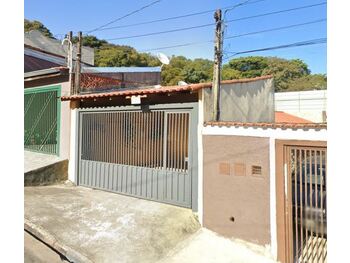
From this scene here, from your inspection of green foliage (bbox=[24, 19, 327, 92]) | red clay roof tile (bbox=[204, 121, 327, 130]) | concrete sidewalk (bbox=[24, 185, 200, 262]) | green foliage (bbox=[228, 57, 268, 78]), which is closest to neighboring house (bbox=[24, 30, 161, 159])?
concrete sidewalk (bbox=[24, 185, 200, 262])

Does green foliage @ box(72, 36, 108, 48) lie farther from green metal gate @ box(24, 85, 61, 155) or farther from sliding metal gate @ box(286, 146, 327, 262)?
sliding metal gate @ box(286, 146, 327, 262)

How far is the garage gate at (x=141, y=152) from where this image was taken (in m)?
7.57

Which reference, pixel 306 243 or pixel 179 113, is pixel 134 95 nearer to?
pixel 179 113

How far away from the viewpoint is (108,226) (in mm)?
6906

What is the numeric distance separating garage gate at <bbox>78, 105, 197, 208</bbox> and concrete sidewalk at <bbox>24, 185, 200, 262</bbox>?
46 centimetres

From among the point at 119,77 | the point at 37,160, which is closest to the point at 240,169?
the point at 37,160

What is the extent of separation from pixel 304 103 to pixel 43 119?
16.4 meters

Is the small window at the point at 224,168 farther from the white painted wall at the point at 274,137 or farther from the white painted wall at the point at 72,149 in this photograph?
the white painted wall at the point at 72,149

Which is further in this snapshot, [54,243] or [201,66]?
[201,66]

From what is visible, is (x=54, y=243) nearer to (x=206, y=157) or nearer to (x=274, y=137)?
(x=206, y=157)

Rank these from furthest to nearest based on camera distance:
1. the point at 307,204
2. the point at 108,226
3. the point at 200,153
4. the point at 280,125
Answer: the point at 200,153, the point at 108,226, the point at 280,125, the point at 307,204

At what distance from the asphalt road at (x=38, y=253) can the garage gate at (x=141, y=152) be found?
277 centimetres
